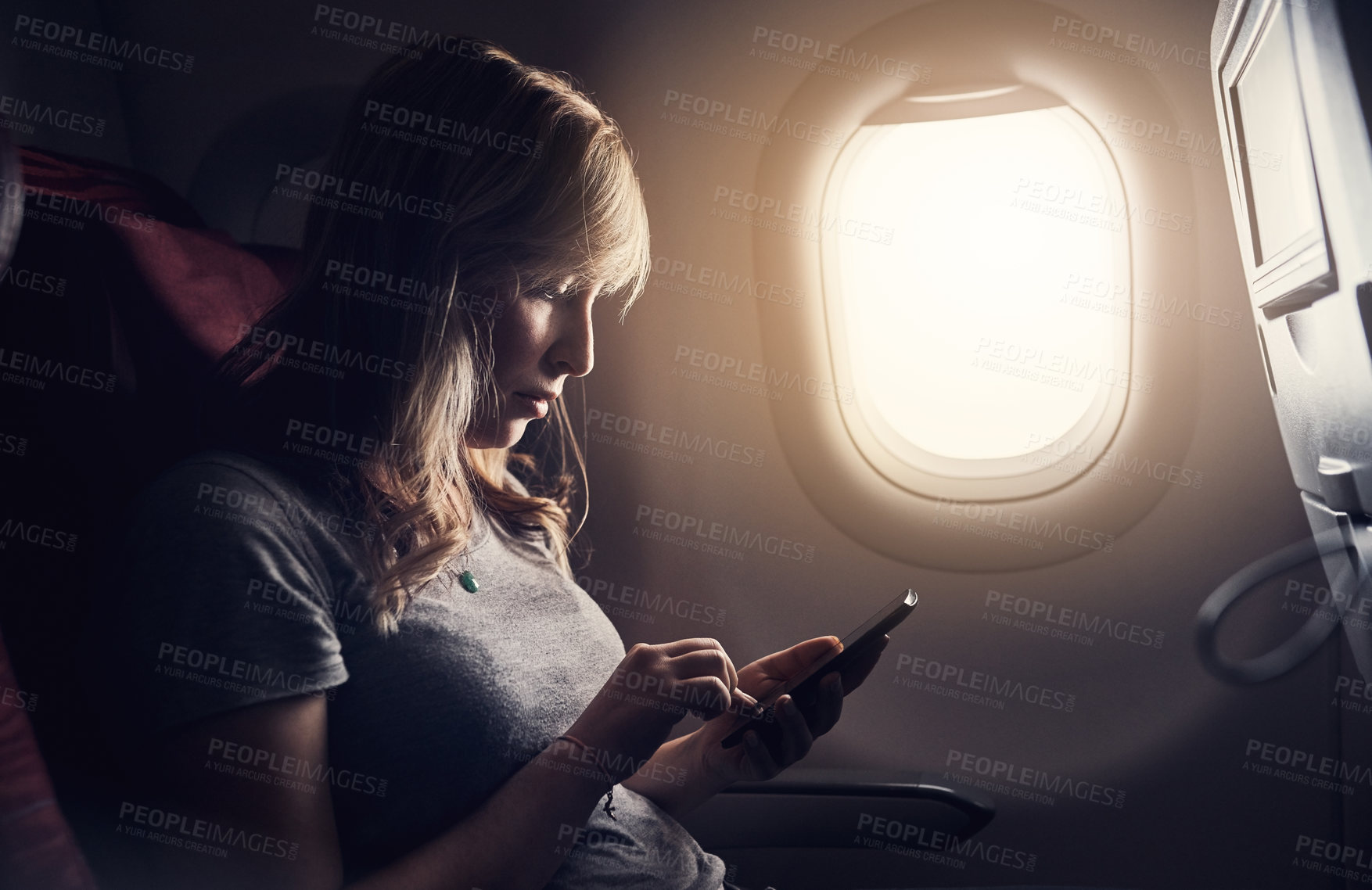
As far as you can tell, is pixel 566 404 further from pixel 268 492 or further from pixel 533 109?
pixel 268 492

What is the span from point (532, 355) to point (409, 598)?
1.07ft

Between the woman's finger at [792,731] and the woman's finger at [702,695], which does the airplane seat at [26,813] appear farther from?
the woman's finger at [792,731]

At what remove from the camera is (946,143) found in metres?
1.32

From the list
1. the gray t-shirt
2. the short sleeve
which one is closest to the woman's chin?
the gray t-shirt

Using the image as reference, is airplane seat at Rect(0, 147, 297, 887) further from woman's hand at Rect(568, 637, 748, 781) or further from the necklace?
woman's hand at Rect(568, 637, 748, 781)

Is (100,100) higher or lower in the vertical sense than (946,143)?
lower

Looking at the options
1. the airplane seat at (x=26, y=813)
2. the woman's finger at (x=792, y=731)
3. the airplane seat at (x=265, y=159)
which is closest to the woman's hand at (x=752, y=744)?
the woman's finger at (x=792, y=731)

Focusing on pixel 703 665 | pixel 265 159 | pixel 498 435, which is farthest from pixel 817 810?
pixel 265 159

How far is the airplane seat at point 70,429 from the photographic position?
66 cm

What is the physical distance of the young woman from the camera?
70 cm

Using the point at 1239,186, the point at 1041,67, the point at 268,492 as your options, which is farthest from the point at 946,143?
the point at 268,492

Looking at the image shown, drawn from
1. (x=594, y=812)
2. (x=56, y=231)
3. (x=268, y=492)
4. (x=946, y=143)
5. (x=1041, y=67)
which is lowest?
(x=594, y=812)

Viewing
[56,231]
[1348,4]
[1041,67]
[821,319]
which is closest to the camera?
[1348,4]

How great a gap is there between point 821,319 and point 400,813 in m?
0.98
